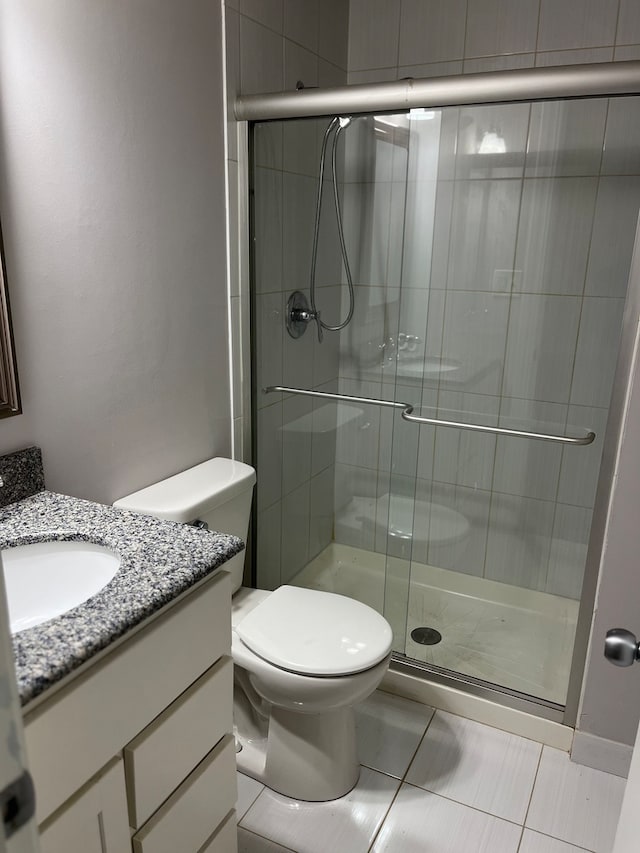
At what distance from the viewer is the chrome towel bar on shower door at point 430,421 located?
1938mm

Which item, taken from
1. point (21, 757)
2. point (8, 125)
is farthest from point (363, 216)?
point (21, 757)

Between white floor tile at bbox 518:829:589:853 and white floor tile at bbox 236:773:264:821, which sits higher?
white floor tile at bbox 518:829:589:853

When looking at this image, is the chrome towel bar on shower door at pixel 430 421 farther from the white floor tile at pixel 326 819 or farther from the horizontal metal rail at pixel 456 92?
the white floor tile at pixel 326 819

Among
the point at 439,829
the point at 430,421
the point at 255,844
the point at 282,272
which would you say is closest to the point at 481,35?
the point at 282,272

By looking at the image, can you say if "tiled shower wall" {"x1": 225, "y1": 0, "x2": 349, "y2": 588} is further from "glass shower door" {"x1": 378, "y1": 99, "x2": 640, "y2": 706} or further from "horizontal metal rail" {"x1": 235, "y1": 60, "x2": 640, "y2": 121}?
"glass shower door" {"x1": 378, "y1": 99, "x2": 640, "y2": 706}

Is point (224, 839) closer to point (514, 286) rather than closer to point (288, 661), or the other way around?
point (288, 661)

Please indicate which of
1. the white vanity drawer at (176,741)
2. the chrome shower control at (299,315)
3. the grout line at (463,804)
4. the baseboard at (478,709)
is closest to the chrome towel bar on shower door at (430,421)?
the chrome shower control at (299,315)

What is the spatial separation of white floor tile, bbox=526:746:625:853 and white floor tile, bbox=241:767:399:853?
0.39 metres

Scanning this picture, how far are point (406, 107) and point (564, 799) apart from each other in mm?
1907

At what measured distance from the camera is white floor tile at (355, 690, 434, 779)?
186 centimetres

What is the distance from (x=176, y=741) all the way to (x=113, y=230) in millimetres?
1111

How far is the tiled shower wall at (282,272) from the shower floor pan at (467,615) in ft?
0.57

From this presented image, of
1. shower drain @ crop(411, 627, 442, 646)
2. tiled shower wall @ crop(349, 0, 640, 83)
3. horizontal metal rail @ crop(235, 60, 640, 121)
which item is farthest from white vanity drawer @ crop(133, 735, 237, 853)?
tiled shower wall @ crop(349, 0, 640, 83)

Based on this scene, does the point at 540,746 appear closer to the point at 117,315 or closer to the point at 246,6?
the point at 117,315
